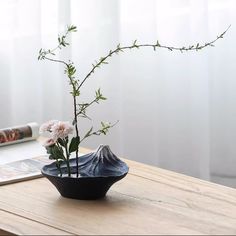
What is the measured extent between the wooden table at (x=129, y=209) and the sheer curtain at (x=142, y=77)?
53cm

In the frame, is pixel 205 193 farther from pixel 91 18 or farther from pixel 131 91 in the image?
pixel 91 18

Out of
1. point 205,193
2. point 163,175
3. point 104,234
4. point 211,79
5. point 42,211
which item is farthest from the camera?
point 211,79

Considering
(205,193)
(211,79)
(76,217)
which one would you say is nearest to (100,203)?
(76,217)

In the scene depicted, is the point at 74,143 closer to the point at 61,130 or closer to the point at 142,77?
the point at 61,130

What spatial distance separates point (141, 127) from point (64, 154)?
736 millimetres

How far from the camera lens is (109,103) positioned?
1.83 m

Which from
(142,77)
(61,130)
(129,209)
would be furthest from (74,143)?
(142,77)

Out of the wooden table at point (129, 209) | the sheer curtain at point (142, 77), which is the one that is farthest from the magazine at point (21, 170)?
the sheer curtain at point (142, 77)

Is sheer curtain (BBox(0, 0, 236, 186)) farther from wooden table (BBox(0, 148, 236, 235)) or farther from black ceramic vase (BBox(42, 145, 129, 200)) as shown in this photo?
black ceramic vase (BBox(42, 145, 129, 200))

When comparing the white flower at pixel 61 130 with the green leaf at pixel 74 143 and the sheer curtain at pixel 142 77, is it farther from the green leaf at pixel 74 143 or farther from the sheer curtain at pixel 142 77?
the sheer curtain at pixel 142 77

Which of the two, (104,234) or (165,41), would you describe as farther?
(165,41)

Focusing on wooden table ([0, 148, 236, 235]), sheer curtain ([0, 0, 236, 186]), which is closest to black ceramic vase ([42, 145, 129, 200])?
wooden table ([0, 148, 236, 235])

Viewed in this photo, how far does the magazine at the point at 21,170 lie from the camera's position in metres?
1.20

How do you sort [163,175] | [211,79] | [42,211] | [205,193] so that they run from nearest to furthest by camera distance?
1. [42,211]
2. [205,193]
3. [163,175]
4. [211,79]
